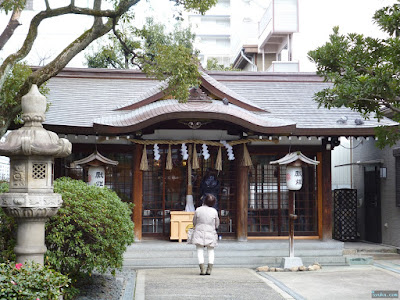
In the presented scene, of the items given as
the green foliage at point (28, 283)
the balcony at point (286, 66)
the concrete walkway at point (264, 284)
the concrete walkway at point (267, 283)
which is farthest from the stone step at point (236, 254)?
the balcony at point (286, 66)

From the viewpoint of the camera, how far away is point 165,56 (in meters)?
10.3

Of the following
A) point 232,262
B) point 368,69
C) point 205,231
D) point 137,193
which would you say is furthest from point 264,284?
point 137,193

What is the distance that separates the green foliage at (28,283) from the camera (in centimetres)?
582

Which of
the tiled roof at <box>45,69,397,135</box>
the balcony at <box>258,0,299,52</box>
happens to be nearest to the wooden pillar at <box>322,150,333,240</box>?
the tiled roof at <box>45,69,397,135</box>

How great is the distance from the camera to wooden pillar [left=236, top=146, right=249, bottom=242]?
1432 centimetres

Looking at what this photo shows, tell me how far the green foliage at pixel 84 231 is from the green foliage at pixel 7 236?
Answer: 518 millimetres

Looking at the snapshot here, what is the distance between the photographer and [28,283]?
19.7 ft

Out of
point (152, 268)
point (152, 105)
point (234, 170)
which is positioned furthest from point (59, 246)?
point (234, 170)

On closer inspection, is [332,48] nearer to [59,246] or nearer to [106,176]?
[59,246]

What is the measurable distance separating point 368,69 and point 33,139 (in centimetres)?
522

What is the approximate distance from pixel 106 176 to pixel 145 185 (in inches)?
44.3

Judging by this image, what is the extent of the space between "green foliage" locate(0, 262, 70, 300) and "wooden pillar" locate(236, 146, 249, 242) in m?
8.32

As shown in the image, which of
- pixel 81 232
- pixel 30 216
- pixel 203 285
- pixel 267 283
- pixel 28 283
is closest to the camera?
pixel 28 283

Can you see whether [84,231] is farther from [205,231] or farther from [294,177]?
[294,177]
